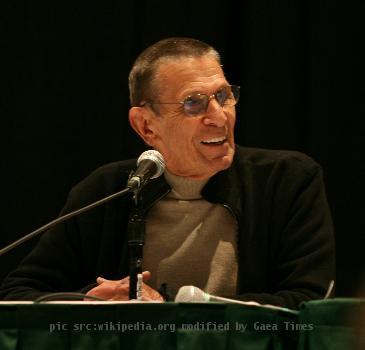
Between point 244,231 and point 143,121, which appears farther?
point 143,121

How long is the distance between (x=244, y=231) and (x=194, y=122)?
1.34 feet

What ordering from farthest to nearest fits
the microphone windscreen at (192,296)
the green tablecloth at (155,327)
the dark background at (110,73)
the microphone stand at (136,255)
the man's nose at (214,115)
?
the dark background at (110,73), the man's nose at (214,115), the microphone stand at (136,255), the microphone windscreen at (192,296), the green tablecloth at (155,327)

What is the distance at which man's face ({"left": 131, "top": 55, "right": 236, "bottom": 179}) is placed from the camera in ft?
8.75

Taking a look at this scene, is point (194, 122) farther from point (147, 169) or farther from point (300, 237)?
point (147, 169)

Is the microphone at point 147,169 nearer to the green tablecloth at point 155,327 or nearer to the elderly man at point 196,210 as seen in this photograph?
the green tablecloth at point 155,327

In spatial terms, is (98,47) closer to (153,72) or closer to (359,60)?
A: (153,72)

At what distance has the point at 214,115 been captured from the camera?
2646 mm

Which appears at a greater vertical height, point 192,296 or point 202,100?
point 202,100

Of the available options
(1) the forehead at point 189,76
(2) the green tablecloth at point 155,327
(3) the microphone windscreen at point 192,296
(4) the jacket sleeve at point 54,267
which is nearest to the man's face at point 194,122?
(1) the forehead at point 189,76

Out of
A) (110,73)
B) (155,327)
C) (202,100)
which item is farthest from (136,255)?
(110,73)

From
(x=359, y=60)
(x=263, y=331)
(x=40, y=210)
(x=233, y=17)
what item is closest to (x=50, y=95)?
(x=40, y=210)

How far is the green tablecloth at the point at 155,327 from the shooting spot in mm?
1440

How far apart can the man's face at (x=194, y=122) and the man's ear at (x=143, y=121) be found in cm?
7

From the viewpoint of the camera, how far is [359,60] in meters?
3.46
